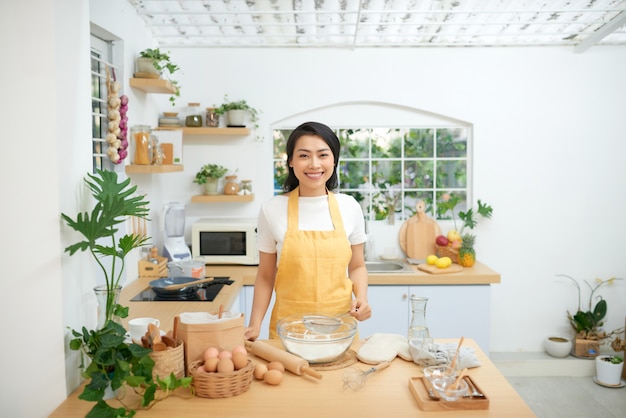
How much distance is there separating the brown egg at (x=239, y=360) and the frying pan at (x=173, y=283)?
172 cm

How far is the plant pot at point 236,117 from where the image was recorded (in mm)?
4660

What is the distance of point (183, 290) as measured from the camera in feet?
12.0

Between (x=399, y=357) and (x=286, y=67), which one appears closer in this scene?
(x=399, y=357)

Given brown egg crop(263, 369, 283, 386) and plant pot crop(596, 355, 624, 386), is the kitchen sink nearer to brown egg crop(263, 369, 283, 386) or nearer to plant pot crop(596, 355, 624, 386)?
plant pot crop(596, 355, 624, 386)

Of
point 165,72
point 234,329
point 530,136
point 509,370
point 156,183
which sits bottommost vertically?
point 509,370

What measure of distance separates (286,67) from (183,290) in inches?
78.7

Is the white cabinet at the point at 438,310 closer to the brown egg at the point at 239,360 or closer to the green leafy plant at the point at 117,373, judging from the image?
the brown egg at the point at 239,360

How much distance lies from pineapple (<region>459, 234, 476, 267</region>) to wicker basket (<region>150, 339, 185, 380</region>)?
3.01 meters

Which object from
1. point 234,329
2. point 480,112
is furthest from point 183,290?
point 480,112

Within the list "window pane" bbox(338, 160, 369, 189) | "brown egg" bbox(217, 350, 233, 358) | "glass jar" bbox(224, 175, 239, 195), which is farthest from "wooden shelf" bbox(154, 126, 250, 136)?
"brown egg" bbox(217, 350, 233, 358)

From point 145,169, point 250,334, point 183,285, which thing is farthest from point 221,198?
point 250,334

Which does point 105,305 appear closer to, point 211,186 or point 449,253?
point 211,186

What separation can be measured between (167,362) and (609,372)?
3.85m

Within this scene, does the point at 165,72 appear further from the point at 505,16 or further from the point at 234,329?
the point at 234,329
